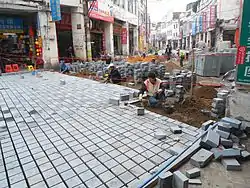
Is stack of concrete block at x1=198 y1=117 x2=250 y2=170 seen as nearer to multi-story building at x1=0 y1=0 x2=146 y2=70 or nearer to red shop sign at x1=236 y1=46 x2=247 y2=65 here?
red shop sign at x1=236 y1=46 x2=247 y2=65

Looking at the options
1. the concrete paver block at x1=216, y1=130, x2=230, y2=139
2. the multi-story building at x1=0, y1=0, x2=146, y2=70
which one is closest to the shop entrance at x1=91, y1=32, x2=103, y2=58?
the multi-story building at x1=0, y1=0, x2=146, y2=70

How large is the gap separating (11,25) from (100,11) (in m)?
8.49

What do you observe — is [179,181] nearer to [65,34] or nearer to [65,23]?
[65,23]

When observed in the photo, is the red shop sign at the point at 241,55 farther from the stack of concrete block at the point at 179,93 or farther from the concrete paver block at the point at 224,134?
the stack of concrete block at the point at 179,93

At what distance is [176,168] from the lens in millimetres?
2615

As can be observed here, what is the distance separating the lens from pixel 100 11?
63.8ft

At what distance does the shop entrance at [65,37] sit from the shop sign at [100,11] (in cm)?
230

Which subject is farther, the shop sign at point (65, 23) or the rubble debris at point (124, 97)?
the shop sign at point (65, 23)

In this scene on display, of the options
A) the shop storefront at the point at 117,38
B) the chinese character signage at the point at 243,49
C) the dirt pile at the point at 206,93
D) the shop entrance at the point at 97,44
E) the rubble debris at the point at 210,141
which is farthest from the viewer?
the shop storefront at the point at 117,38

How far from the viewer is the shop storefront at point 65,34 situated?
696 inches

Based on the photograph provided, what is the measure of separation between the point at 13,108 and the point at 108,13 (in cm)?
1857

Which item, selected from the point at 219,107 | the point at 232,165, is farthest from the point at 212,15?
the point at 232,165

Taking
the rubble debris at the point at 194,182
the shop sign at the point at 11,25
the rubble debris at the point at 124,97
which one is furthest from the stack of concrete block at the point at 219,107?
the shop sign at the point at 11,25

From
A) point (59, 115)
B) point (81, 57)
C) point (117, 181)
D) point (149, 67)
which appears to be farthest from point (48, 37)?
point (117, 181)
